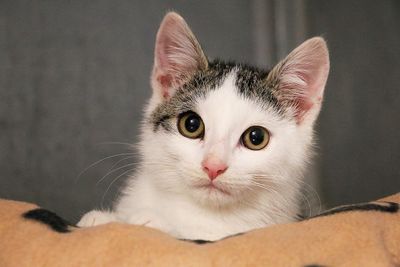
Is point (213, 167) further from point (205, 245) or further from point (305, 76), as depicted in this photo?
point (305, 76)

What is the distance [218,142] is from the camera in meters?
1.26

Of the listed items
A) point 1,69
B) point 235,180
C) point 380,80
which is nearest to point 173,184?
point 235,180

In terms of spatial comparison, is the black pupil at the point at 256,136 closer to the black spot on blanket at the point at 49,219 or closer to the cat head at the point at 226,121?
the cat head at the point at 226,121

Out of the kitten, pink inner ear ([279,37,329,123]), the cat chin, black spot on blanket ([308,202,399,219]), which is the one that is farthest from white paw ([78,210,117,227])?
pink inner ear ([279,37,329,123])

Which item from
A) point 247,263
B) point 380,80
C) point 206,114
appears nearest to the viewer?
point 247,263

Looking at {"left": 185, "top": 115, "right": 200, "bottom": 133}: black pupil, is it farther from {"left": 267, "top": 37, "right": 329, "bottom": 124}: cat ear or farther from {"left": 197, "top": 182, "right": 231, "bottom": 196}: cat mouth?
{"left": 267, "top": 37, "right": 329, "bottom": 124}: cat ear

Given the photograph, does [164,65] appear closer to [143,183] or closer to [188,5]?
[143,183]

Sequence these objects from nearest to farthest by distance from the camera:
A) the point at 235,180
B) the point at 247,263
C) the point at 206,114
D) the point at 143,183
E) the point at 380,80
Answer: the point at 247,263 → the point at 235,180 → the point at 206,114 → the point at 143,183 → the point at 380,80

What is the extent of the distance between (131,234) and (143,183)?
1.61 ft

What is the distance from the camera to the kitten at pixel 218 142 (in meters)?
1.27

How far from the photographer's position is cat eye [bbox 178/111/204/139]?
1.34m

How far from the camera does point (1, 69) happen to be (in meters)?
1.88

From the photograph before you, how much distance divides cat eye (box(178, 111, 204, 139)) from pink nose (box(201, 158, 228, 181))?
0.46 feet

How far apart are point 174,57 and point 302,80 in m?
0.41
